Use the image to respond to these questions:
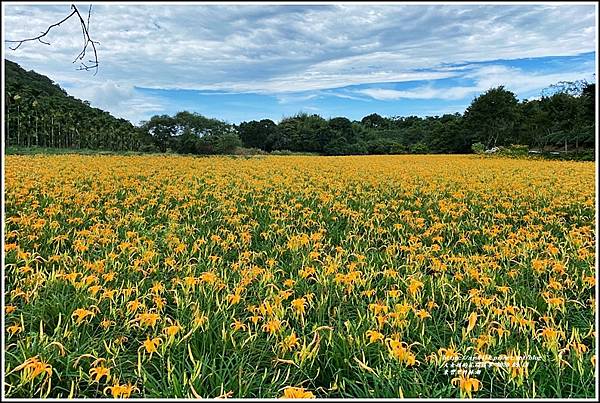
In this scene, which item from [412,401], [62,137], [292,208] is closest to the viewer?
[412,401]

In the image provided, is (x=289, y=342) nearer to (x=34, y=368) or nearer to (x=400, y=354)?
(x=400, y=354)

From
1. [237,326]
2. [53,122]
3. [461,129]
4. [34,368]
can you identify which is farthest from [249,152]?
[34,368]

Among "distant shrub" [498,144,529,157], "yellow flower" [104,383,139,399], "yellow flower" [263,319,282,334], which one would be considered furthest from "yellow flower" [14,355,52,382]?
"distant shrub" [498,144,529,157]

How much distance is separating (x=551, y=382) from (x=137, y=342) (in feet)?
6.77

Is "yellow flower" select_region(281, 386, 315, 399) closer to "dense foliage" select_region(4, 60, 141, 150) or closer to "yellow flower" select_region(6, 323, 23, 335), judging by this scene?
"yellow flower" select_region(6, 323, 23, 335)

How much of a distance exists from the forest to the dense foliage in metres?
0.09

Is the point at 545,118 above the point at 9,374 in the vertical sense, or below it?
above

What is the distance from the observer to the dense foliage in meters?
37.1

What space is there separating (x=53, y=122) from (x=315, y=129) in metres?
27.7

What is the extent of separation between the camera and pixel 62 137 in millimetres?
48969

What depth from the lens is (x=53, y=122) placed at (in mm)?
42906

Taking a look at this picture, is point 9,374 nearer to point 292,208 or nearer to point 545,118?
point 292,208

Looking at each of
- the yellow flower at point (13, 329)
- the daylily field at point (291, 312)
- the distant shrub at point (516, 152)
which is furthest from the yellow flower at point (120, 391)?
the distant shrub at point (516, 152)

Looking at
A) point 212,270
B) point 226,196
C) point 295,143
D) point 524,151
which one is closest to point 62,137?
point 295,143
